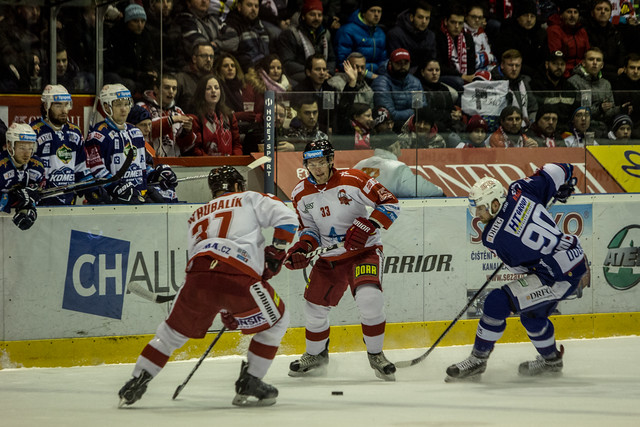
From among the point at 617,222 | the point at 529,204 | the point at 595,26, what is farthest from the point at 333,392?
the point at 595,26

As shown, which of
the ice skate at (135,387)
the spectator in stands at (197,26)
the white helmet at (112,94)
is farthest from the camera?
the spectator in stands at (197,26)

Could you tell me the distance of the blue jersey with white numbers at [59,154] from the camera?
611 centimetres

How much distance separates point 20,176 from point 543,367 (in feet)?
11.0

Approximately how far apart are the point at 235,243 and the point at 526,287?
5.92 ft

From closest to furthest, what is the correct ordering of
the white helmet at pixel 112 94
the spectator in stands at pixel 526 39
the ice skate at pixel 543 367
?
the ice skate at pixel 543 367 → the white helmet at pixel 112 94 → the spectator in stands at pixel 526 39

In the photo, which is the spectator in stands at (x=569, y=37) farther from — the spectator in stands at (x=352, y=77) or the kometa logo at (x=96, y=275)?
the kometa logo at (x=96, y=275)

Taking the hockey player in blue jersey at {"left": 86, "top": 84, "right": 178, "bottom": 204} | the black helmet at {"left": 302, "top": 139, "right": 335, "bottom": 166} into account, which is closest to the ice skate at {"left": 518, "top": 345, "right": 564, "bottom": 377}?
the black helmet at {"left": 302, "top": 139, "right": 335, "bottom": 166}

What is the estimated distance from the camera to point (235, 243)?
4703mm

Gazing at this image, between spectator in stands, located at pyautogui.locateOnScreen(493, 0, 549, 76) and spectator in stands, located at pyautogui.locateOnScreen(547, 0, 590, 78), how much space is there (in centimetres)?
11

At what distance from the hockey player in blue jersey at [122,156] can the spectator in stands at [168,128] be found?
805 mm

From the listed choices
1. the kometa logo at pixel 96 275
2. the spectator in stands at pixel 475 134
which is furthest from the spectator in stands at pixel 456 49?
the kometa logo at pixel 96 275

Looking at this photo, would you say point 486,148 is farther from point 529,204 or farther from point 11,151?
point 11,151

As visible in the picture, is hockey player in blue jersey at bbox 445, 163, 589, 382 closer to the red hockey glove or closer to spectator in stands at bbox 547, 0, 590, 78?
the red hockey glove

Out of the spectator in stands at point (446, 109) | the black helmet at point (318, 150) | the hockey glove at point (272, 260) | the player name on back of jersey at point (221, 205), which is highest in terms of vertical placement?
the spectator in stands at point (446, 109)
